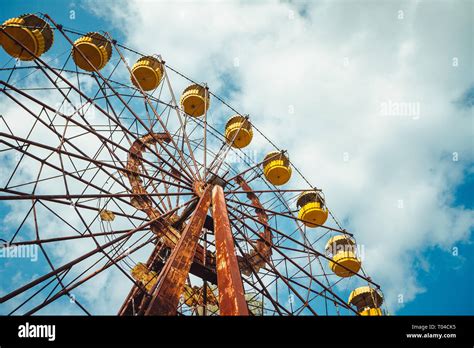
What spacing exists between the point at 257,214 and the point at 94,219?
6705 mm

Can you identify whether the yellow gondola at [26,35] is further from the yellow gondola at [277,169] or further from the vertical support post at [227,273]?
the yellow gondola at [277,169]

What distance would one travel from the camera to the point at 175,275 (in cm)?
589

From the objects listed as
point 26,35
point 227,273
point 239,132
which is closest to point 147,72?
point 26,35

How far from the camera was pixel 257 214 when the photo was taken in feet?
49.3

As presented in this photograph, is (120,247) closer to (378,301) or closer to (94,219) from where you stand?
(94,219)

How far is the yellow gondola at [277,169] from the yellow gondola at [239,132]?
1274mm

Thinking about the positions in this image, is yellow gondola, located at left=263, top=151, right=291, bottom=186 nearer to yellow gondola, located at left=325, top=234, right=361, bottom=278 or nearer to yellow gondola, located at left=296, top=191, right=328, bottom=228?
yellow gondola, located at left=296, top=191, right=328, bottom=228

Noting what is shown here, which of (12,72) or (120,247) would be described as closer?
(12,72)

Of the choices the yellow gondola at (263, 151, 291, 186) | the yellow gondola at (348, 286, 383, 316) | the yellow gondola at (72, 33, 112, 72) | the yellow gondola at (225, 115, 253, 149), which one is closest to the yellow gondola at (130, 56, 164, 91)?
the yellow gondola at (72, 33, 112, 72)

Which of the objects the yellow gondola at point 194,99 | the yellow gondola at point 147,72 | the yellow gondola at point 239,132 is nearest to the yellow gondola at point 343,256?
the yellow gondola at point 239,132
